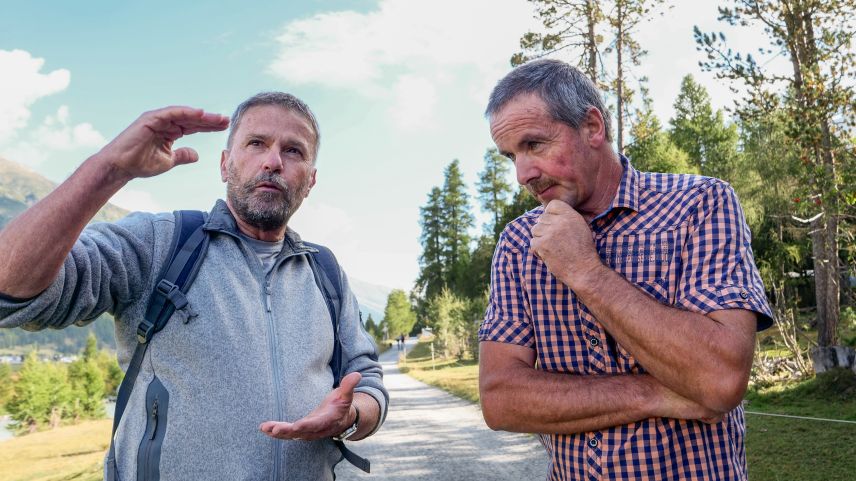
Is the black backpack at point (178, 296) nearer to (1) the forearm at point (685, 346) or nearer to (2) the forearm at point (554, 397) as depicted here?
(2) the forearm at point (554, 397)

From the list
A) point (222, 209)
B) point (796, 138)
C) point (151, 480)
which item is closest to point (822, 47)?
point (796, 138)

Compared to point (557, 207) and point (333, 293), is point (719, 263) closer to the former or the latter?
point (557, 207)

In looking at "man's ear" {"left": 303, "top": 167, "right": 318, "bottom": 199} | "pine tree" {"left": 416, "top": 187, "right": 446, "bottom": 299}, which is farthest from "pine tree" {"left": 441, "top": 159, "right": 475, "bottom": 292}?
"man's ear" {"left": 303, "top": 167, "right": 318, "bottom": 199}

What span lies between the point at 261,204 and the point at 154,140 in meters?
0.72

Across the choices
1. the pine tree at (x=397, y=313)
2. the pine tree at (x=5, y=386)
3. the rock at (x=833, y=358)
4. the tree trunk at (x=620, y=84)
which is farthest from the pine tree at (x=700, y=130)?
the pine tree at (x=5, y=386)

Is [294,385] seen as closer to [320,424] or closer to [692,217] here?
[320,424]

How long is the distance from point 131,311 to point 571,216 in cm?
153

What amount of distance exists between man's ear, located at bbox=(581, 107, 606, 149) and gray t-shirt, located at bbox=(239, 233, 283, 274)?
1.30m

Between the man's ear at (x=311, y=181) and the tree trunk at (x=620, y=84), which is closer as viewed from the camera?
the man's ear at (x=311, y=181)

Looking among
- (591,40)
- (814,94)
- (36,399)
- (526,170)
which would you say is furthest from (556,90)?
(36,399)

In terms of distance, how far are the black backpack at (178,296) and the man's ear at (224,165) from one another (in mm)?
279

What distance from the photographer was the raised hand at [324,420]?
1861 mm

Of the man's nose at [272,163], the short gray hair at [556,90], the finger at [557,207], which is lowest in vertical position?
the finger at [557,207]

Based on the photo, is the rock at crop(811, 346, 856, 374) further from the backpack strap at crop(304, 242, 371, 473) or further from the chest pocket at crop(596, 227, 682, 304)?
the backpack strap at crop(304, 242, 371, 473)
